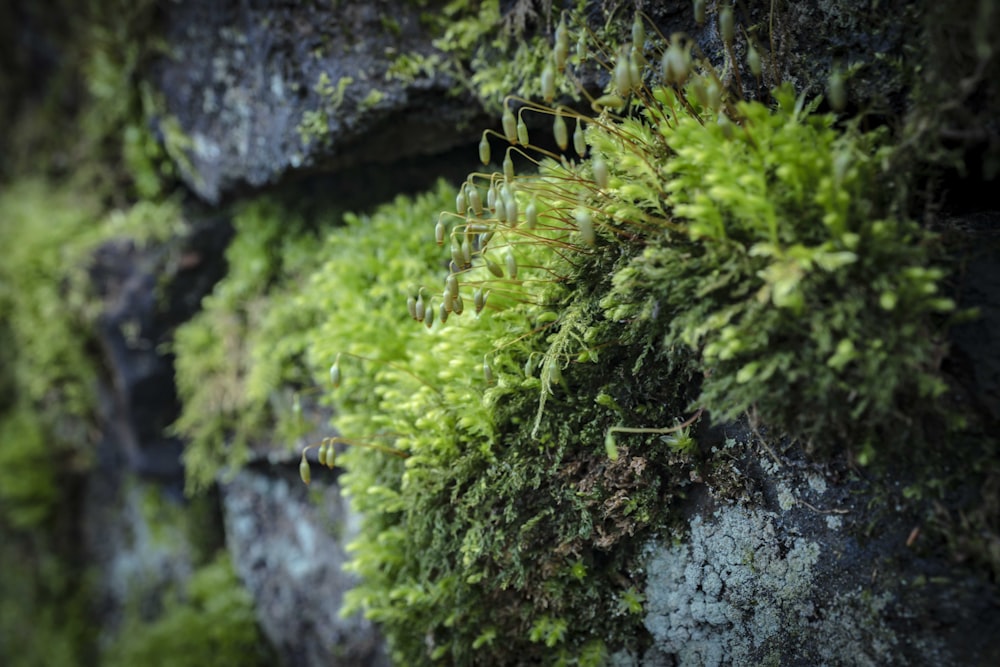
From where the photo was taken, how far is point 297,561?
2.62m

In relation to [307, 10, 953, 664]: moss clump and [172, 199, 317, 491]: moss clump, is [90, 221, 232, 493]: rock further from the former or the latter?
[307, 10, 953, 664]: moss clump

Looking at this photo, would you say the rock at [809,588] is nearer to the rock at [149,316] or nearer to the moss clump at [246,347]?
the moss clump at [246,347]

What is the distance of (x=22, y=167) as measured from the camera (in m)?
4.17

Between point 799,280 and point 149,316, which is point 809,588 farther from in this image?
point 149,316

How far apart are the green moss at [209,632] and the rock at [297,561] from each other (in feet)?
0.38

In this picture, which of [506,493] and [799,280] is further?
[506,493]

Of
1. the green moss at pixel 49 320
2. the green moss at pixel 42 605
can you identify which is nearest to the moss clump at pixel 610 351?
the green moss at pixel 49 320

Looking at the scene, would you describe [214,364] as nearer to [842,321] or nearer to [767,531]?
[767,531]

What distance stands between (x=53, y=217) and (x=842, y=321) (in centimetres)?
394

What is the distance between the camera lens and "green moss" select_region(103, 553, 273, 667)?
2816mm

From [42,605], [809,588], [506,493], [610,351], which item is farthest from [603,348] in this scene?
[42,605]

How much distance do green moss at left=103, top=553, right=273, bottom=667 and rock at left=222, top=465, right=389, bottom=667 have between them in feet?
0.38

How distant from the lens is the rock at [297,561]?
8.02ft

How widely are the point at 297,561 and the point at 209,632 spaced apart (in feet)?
2.08
